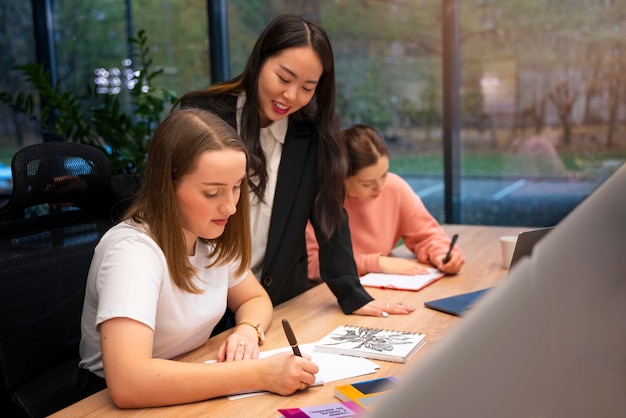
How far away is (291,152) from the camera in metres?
1.88

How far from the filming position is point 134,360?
1163mm

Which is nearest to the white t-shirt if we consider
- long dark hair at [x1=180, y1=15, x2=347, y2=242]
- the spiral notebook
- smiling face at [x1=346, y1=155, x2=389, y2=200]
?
the spiral notebook

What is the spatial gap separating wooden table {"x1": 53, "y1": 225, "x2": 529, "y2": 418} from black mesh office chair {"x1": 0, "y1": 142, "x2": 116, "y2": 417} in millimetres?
297

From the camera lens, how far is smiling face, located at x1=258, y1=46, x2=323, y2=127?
1.77 m

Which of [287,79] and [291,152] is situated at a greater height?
[287,79]

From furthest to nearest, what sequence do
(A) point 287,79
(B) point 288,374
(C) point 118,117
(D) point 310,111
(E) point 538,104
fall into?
(C) point 118,117 → (E) point 538,104 → (D) point 310,111 → (A) point 287,79 → (B) point 288,374

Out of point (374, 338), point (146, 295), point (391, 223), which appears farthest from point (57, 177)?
point (391, 223)

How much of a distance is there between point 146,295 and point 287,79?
77 cm

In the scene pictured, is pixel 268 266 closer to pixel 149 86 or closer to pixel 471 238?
pixel 471 238

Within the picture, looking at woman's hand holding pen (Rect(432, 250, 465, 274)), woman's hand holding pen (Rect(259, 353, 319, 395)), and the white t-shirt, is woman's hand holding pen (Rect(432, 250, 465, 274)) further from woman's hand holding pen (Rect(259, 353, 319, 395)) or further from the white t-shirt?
woman's hand holding pen (Rect(259, 353, 319, 395))

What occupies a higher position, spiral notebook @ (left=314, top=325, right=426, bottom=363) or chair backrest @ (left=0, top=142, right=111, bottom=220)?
chair backrest @ (left=0, top=142, right=111, bottom=220)

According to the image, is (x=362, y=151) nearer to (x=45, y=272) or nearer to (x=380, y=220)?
(x=380, y=220)

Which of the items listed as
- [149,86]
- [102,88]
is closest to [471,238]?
[149,86]

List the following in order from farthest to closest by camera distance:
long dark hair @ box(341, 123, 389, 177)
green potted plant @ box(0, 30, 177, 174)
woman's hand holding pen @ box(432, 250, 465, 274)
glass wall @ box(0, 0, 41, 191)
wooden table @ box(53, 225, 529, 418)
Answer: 1. glass wall @ box(0, 0, 41, 191)
2. green potted plant @ box(0, 30, 177, 174)
3. long dark hair @ box(341, 123, 389, 177)
4. woman's hand holding pen @ box(432, 250, 465, 274)
5. wooden table @ box(53, 225, 529, 418)
